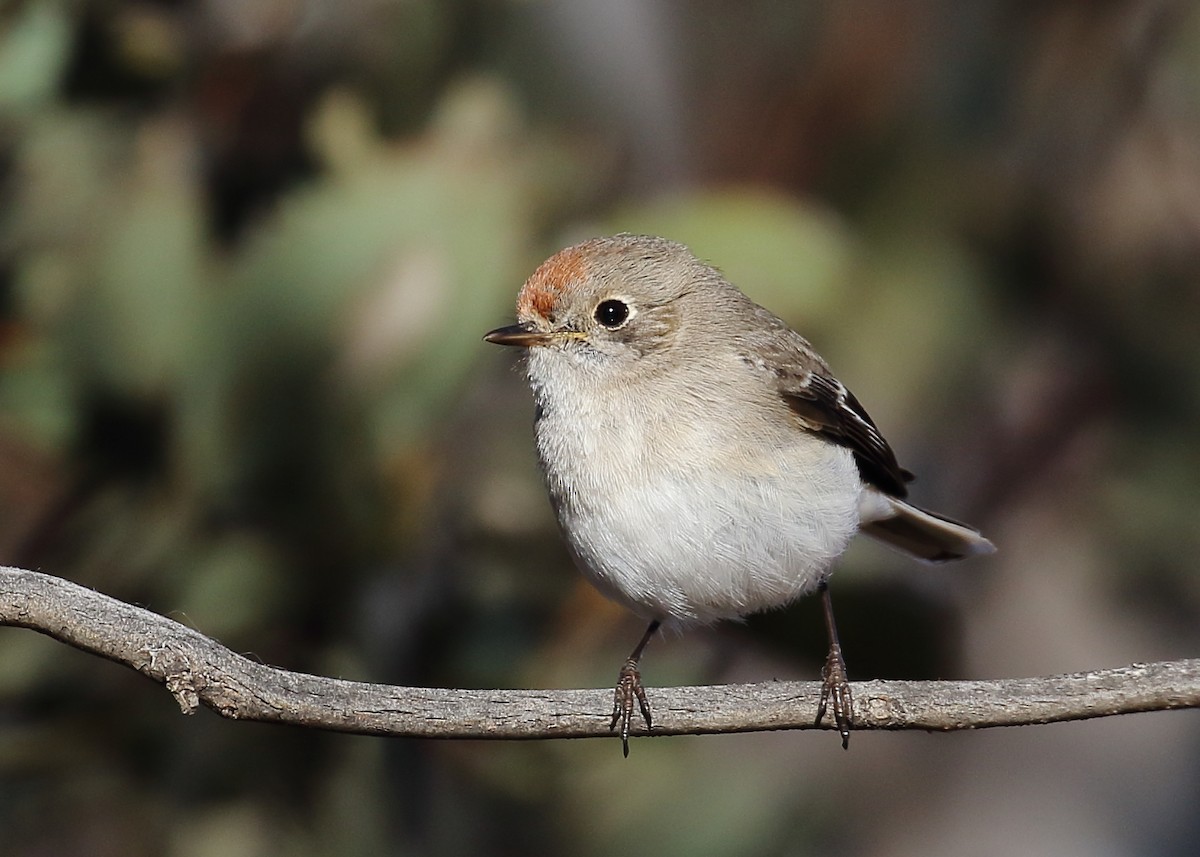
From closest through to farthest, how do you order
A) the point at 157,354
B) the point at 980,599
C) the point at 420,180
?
the point at 157,354 < the point at 420,180 < the point at 980,599

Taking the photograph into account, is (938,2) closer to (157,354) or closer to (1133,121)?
(1133,121)

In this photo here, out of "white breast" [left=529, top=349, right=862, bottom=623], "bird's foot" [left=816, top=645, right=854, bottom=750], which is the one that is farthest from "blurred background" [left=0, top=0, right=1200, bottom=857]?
"bird's foot" [left=816, top=645, right=854, bottom=750]

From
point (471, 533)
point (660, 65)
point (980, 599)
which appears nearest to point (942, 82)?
point (660, 65)

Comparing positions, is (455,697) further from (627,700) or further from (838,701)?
(838,701)

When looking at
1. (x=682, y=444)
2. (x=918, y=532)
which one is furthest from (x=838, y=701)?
(x=918, y=532)

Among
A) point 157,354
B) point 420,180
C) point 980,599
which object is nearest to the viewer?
point 157,354

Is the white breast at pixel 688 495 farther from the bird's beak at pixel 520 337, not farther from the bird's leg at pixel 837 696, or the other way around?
the bird's leg at pixel 837 696
